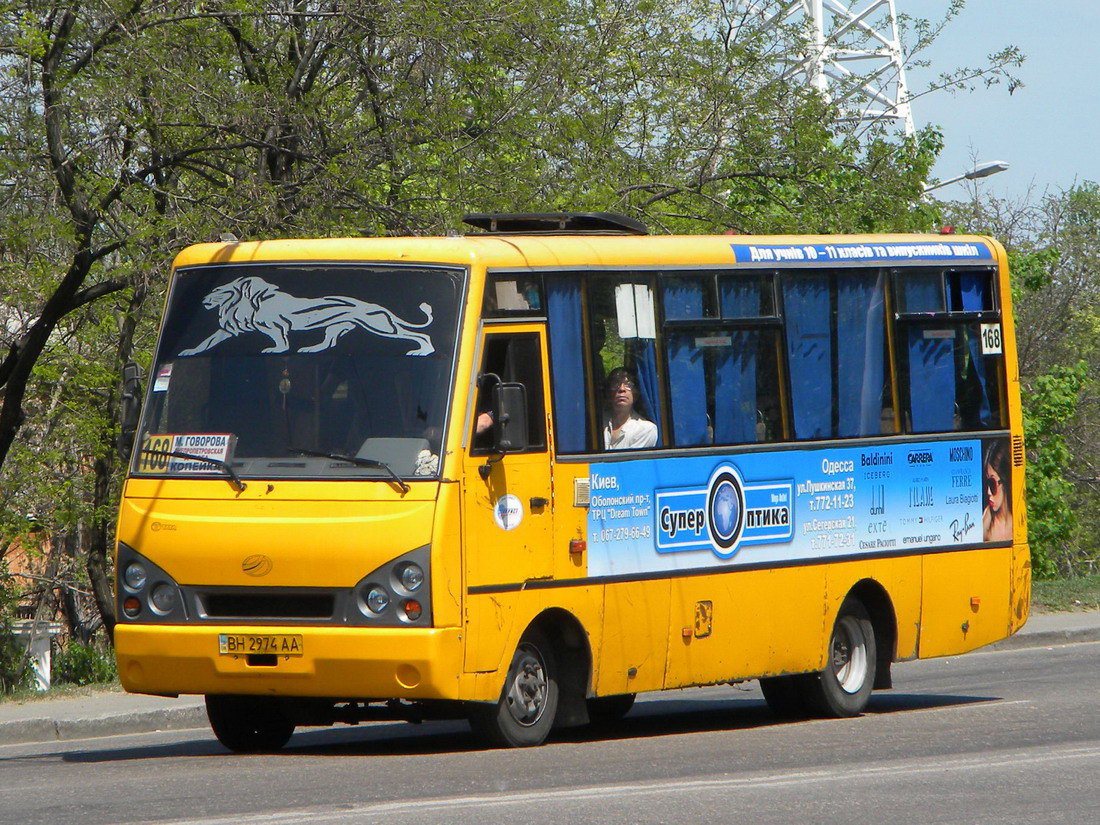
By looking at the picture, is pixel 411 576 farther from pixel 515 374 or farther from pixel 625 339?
pixel 625 339

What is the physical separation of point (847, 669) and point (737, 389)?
2289 millimetres

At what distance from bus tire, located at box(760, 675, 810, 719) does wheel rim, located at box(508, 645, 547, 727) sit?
2.56m

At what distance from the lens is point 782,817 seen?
7230 mm

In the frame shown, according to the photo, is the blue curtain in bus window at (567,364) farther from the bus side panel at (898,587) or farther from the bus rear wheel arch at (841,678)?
the bus rear wheel arch at (841,678)

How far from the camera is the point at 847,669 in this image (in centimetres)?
1228

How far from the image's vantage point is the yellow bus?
30.6 ft

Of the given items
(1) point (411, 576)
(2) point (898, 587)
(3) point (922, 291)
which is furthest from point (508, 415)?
(3) point (922, 291)

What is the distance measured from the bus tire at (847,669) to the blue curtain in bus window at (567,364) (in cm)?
278

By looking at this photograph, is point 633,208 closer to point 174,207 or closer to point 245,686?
point 174,207

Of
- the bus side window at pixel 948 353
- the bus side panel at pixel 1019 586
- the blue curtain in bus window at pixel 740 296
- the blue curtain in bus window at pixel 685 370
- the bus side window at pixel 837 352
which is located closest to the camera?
the blue curtain in bus window at pixel 685 370

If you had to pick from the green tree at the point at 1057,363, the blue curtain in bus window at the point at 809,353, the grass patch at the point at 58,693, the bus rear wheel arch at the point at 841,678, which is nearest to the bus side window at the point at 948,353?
the blue curtain in bus window at the point at 809,353

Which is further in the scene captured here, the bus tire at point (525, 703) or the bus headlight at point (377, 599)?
the bus tire at point (525, 703)

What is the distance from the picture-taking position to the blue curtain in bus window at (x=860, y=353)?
12070mm

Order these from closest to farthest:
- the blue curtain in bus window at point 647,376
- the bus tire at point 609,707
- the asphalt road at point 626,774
Answer: the asphalt road at point 626,774, the blue curtain in bus window at point 647,376, the bus tire at point 609,707
